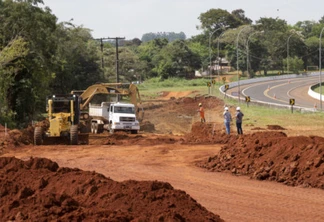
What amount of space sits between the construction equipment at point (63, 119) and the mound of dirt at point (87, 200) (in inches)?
611

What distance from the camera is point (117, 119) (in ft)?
131

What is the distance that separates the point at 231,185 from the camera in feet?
66.3

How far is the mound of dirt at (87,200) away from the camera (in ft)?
36.7

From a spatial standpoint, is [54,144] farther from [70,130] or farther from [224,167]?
[224,167]

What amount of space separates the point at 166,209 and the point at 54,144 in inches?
889

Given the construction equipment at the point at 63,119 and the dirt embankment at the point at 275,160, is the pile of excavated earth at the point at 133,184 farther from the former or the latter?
the construction equipment at the point at 63,119

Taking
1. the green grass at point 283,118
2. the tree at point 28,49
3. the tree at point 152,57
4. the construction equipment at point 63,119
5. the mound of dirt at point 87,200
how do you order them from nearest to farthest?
the mound of dirt at point 87,200, the construction equipment at point 63,119, the green grass at point 283,118, the tree at point 28,49, the tree at point 152,57

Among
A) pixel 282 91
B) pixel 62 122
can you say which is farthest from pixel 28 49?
pixel 282 91

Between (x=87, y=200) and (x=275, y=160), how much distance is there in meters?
9.68

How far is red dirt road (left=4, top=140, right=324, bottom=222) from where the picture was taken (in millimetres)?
16219

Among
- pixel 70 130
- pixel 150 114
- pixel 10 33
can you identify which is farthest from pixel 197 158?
pixel 150 114

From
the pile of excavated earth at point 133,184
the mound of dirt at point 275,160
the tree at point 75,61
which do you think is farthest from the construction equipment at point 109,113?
the tree at point 75,61

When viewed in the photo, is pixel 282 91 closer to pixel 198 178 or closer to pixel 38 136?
pixel 38 136

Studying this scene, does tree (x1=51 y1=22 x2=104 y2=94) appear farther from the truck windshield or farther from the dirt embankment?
the dirt embankment
